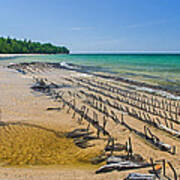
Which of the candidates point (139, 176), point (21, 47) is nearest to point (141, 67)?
point (139, 176)

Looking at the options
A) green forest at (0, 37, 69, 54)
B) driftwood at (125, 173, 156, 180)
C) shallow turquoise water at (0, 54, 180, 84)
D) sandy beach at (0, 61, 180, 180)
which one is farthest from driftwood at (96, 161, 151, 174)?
green forest at (0, 37, 69, 54)

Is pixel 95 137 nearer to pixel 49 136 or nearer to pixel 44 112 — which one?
pixel 49 136

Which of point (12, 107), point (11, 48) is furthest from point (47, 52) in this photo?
point (12, 107)

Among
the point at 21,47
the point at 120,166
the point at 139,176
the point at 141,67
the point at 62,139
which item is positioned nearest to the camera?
the point at 139,176

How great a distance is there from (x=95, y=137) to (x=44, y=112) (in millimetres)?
3562

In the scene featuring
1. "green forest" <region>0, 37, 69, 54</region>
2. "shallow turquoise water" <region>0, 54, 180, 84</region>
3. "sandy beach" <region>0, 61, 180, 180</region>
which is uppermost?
"green forest" <region>0, 37, 69, 54</region>

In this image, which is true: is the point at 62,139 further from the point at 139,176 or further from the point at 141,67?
the point at 141,67

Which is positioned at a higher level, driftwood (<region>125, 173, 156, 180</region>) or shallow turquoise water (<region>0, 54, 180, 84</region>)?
shallow turquoise water (<region>0, 54, 180, 84</region>)

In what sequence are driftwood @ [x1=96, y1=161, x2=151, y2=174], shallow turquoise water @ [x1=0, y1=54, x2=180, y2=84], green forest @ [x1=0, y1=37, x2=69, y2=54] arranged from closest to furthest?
driftwood @ [x1=96, y1=161, x2=151, y2=174] < shallow turquoise water @ [x1=0, y1=54, x2=180, y2=84] < green forest @ [x1=0, y1=37, x2=69, y2=54]

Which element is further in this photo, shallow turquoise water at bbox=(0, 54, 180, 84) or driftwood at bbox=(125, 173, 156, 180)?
shallow turquoise water at bbox=(0, 54, 180, 84)

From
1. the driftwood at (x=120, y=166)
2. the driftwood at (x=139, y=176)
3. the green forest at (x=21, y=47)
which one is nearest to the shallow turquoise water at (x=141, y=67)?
the driftwood at (x=120, y=166)

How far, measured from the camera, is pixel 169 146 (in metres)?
6.12

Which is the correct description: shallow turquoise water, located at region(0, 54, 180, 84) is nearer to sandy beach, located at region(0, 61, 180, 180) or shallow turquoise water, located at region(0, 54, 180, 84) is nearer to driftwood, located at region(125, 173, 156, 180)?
sandy beach, located at region(0, 61, 180, 180)

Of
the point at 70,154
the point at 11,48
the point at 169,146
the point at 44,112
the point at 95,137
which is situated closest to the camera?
the point at 70,154
